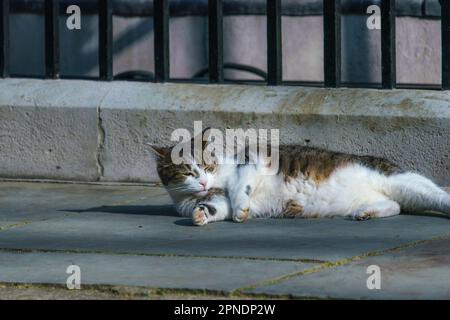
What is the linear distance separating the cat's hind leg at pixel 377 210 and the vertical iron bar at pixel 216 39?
6.53 feet

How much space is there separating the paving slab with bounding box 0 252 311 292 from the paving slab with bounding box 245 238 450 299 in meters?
0.18

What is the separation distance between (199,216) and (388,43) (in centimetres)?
214

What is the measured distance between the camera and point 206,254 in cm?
539

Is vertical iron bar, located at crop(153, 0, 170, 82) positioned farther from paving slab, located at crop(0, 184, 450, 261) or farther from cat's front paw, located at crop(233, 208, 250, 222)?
cat's front paw, located at crop(233, 208, 250, 222)

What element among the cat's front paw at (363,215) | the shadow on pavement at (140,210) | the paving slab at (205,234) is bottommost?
the paving slab at (205,234)

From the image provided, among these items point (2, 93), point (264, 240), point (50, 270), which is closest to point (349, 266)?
point (264, 240)

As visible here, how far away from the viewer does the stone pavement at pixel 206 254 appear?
15.3 feet

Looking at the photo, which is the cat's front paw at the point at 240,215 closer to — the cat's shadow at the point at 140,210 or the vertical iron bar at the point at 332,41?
the cat's shadow at the point at 140,210

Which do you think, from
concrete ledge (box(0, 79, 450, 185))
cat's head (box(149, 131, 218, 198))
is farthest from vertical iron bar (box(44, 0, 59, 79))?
cat's head (box(149, 131, 218, 198))

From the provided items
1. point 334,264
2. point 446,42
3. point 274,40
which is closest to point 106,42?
point 274,40

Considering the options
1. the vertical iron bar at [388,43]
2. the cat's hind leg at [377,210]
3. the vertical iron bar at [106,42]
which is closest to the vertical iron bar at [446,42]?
the vertical iron bar at [388,43]

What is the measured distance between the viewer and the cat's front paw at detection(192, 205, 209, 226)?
6219mm

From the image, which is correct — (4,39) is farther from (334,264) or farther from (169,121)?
(334,264)
